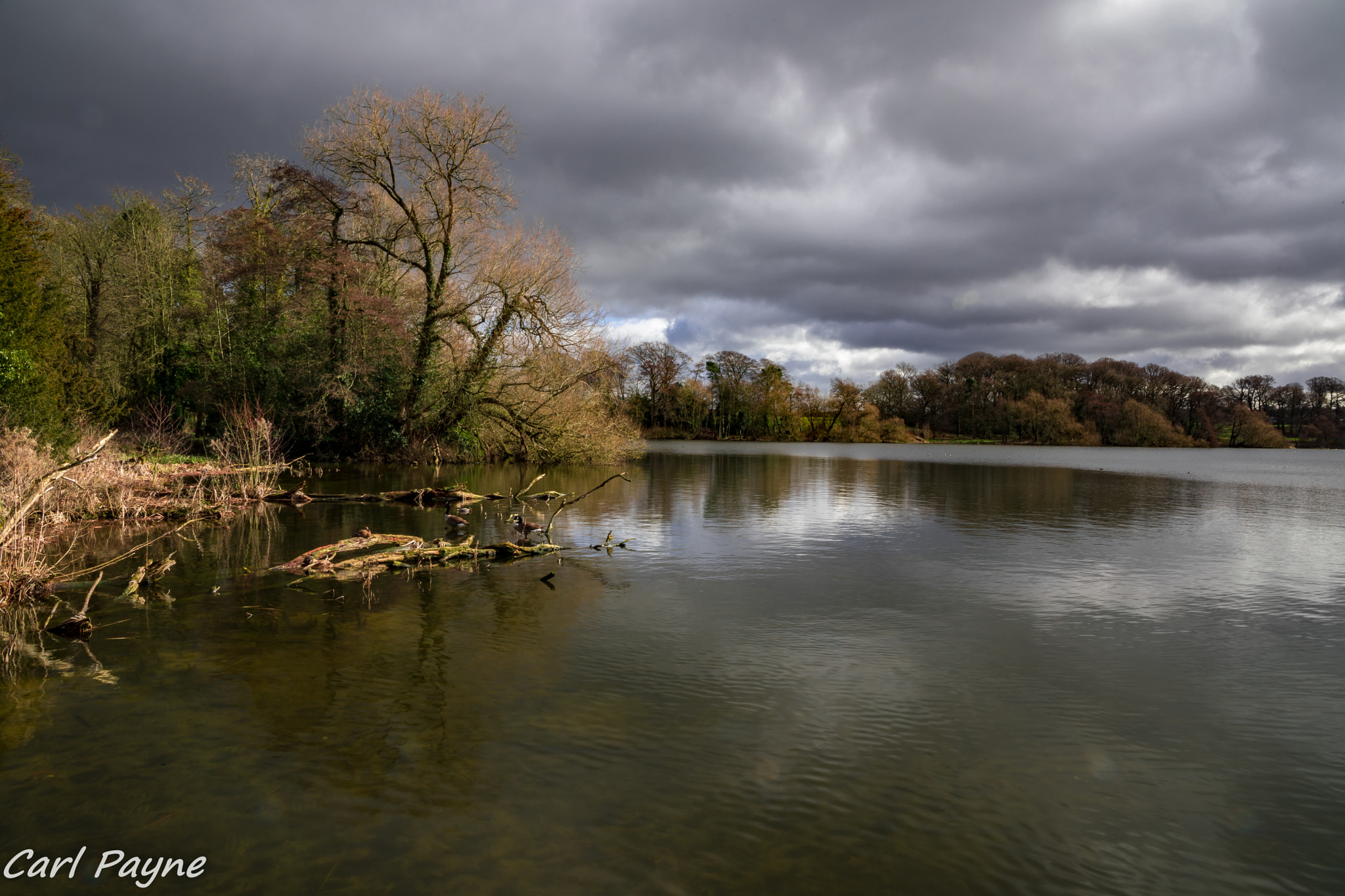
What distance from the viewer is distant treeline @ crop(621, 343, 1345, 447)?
326 ft

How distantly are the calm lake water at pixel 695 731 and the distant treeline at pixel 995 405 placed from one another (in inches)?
2999

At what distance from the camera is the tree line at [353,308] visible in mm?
28641

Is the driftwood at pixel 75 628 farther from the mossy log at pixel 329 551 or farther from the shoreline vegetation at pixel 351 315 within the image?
the shoreline vegetation at pixel 351 315

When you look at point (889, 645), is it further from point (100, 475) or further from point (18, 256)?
point (18, 256)

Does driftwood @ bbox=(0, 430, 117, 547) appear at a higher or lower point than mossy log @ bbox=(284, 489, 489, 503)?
higher


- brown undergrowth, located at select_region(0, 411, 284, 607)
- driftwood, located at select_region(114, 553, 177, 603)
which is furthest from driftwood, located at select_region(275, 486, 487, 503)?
driftwood, located at select_region(114, 553, 177, 603)

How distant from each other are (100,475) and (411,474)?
13.6 meters

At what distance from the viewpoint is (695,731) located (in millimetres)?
5930

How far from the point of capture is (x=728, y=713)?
6305mm

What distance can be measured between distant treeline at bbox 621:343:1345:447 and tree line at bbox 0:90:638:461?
176ft

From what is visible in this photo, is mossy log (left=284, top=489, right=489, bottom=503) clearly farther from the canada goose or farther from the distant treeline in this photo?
the distant treeline

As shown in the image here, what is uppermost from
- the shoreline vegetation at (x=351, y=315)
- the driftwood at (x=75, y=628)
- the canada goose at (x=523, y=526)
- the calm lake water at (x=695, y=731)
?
the shoreline vegetation at (x=351, y=315)

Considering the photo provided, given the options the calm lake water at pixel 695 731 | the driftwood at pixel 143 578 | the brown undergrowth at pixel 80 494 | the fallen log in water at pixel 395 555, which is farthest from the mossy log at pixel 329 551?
the brown undergrowth at pixel 80 494

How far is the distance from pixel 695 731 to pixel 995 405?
120 metres
